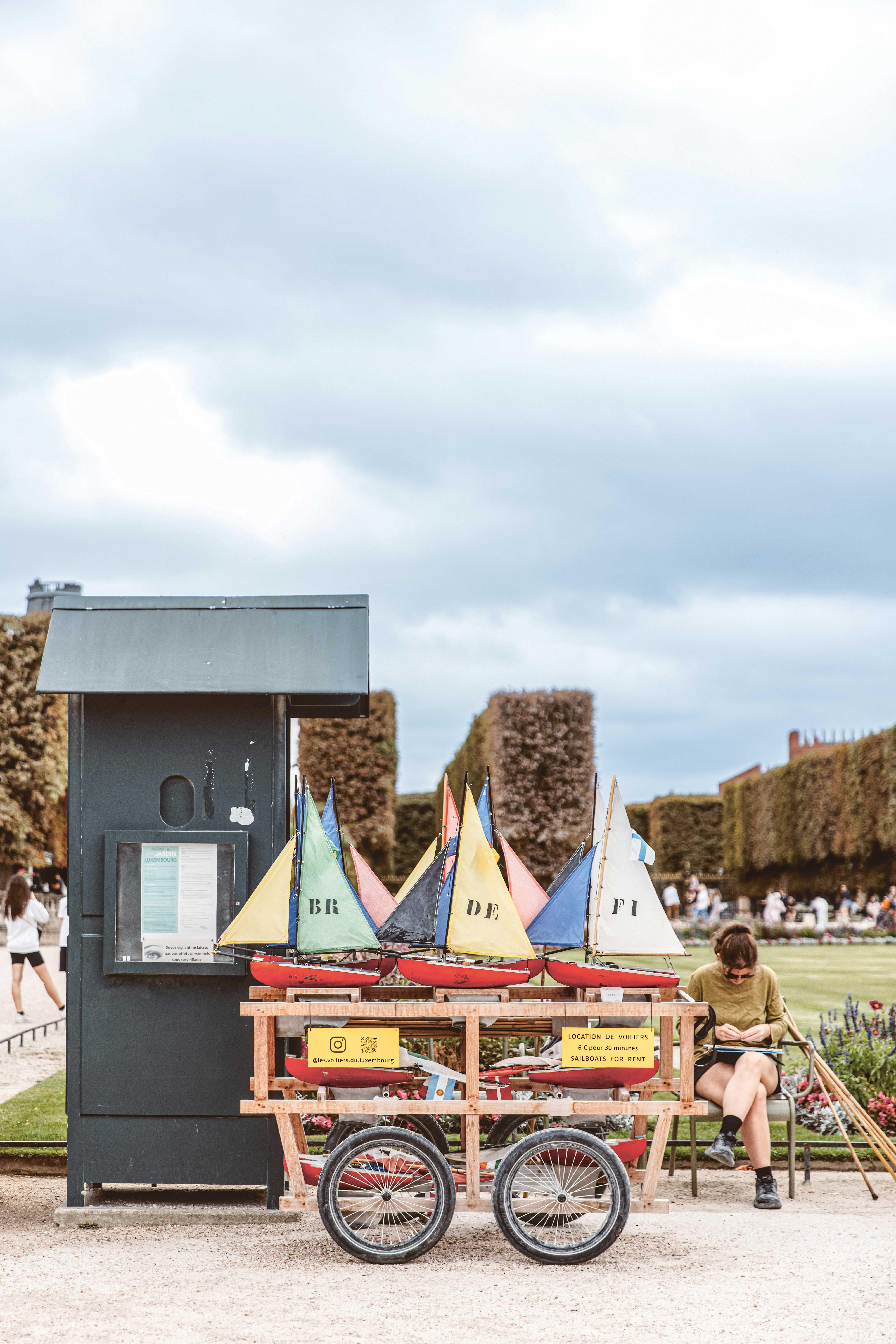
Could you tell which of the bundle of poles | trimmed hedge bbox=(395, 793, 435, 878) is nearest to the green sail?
the bundle of poles

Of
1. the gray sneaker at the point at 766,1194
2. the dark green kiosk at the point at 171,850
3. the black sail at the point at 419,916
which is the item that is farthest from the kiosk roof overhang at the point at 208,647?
the gray sneaker at the point at 766,1194

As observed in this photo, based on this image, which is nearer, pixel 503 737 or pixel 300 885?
pixel 300 885

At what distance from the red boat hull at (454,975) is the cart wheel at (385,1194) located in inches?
23.4

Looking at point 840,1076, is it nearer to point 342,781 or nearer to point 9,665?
point 342,781

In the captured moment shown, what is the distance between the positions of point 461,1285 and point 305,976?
Result: 132 centimetres

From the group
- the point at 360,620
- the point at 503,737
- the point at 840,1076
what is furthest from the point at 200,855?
the point at 503,737

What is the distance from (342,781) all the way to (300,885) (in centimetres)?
2759

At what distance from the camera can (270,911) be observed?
5.37 meters

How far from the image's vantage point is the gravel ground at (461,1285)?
415 cm

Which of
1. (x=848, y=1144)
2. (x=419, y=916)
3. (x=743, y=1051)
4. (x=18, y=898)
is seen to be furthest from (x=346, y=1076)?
(x=18, y=898)

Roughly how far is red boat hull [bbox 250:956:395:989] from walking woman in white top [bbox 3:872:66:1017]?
7.62m

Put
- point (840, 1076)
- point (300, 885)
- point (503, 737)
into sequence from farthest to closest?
1. point (503, 737)
2. point (840, 1076)
3. point (300, 885)

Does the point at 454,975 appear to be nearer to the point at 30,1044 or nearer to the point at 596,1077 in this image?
the point at 596,1077

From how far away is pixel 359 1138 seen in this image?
489cm
